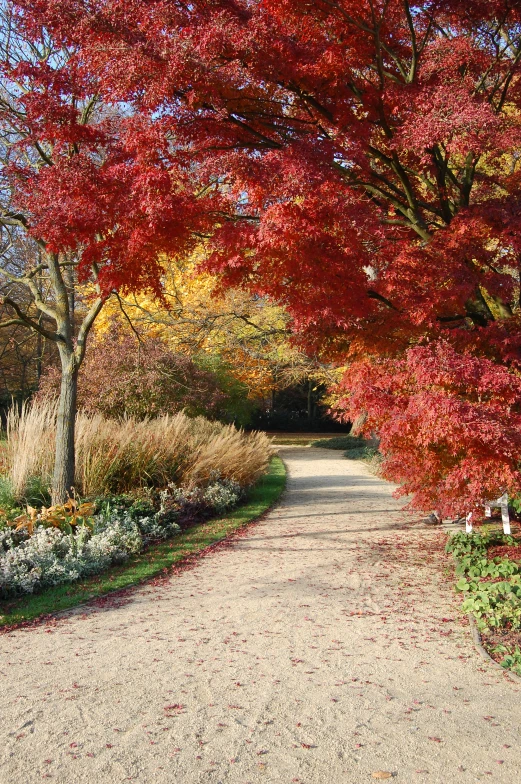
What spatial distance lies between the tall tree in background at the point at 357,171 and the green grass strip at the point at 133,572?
8.79 ft

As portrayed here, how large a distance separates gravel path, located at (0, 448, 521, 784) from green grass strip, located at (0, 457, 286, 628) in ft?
1.00

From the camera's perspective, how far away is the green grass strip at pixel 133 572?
5.28 m

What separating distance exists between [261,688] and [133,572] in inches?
120

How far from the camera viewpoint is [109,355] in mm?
14992

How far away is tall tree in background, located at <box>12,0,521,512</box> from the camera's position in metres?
4.83

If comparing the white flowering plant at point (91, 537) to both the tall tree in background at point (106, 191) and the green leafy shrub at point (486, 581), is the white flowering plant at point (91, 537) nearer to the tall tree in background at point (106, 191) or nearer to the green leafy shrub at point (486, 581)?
the tall tree in background at point (106, 191)

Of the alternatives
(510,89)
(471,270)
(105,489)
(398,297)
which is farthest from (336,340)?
(105,489)

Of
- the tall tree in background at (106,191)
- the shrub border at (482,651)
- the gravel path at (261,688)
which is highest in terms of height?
the tall tree in background at (106,191)

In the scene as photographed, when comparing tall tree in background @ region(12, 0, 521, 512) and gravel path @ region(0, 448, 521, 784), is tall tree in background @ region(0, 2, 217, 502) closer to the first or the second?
tall tree in background @ region(12, 0, 521, 512)

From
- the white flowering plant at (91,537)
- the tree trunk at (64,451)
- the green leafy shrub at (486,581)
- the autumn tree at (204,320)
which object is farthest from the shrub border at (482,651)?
the autumn tree at (204,320)

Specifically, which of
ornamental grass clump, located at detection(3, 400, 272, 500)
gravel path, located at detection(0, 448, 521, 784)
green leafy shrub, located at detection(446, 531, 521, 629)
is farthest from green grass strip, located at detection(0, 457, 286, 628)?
green leafy shrub, located at detection(446, 531, 521, 629)

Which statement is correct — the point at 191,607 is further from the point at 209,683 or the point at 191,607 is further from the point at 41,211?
the point at 41,211

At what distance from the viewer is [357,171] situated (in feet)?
19.4

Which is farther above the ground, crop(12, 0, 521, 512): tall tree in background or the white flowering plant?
crop(12, 0, 521, 512): tall tree in background
